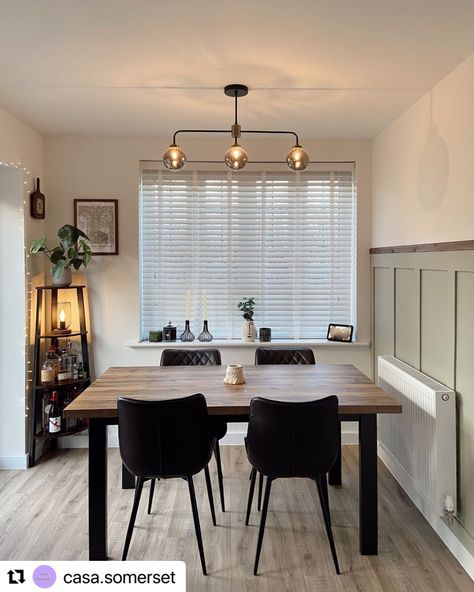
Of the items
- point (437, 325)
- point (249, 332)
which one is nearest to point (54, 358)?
point (249, 332)

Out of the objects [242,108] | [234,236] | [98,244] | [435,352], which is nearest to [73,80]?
[242,108]

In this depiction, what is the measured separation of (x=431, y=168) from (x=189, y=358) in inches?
80.6

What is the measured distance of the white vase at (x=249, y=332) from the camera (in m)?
3.95

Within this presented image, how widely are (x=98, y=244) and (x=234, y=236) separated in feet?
3.77

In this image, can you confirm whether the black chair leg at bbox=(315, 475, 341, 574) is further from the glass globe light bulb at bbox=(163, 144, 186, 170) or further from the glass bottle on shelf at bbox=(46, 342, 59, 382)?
the glass bottle on shelf at bbox=(46, 342, 59, 382)

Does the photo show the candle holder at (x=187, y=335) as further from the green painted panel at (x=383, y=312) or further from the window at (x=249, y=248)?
the green painted panel at (x=383, y=312)

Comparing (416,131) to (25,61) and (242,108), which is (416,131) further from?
(25,61)

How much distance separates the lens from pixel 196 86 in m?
2.78

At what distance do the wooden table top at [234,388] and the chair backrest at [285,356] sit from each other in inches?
8.9

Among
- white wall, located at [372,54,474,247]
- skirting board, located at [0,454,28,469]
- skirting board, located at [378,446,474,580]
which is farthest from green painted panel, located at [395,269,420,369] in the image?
skirting board, located at [0,454,28,469]

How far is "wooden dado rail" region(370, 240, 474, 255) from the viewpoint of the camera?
239 centimetres

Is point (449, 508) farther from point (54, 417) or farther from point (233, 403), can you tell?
point (54, 417)

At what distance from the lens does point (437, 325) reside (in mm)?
2738

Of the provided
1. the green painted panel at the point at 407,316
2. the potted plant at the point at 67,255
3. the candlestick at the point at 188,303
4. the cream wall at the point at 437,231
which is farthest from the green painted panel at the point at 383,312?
the potted plant at the point at 67,255
